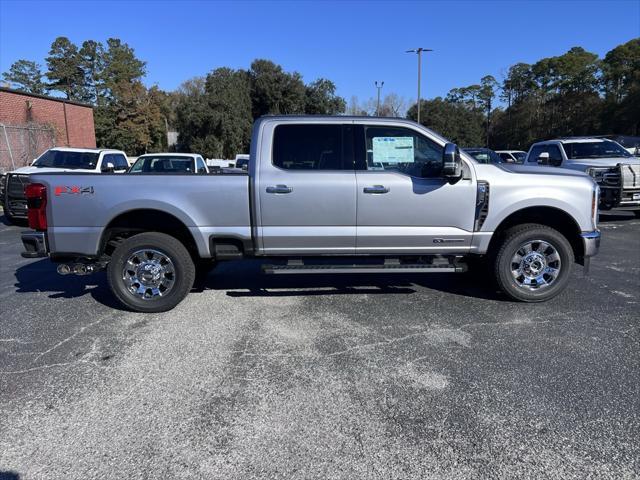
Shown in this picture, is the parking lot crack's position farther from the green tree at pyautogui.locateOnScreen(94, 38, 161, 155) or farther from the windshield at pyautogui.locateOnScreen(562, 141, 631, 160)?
the green tree at pyautogui.locateOnScreen(94, 38, 161, 155)

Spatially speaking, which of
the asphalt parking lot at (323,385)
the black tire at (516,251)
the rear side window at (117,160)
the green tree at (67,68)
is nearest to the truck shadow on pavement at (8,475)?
the asphalt parking lot at (323,385)

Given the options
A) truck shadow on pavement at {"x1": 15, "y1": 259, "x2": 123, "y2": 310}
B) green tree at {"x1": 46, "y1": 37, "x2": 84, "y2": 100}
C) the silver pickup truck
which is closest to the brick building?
truck shadow on pavement at {"x1": 15, "y1": 259, "x2": 123, "y2": 310}

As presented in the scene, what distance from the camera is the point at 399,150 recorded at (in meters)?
5.25

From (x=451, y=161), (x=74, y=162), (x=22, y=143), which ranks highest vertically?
(x=22, y=143)

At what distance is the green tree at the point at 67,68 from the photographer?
63.1 metres

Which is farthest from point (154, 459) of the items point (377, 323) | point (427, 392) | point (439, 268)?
point (439, 268)

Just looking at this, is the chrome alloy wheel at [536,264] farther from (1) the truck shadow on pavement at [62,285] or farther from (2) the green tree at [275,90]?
(2) the green tree at [275,90]

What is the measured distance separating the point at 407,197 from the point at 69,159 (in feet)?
39.1

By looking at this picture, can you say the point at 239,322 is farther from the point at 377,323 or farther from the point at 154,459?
the point at 154,459

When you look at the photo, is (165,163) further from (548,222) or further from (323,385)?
(323,385)

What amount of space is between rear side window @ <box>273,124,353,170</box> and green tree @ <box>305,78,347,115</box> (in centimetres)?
5101

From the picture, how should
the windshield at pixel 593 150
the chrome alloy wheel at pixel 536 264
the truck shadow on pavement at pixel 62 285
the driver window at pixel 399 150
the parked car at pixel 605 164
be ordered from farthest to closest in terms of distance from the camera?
the windshield at pixel 593 150
the parked car at pixel 605 164
the truck shadow on pavement at pixel 62 285
the chrome alloy wheel at pixel 536 264
the driver window at pixel 399 150

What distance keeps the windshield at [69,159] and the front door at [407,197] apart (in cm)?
1100

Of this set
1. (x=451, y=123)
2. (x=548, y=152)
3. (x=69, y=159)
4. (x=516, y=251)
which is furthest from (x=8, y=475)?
(x=451, y=123)
